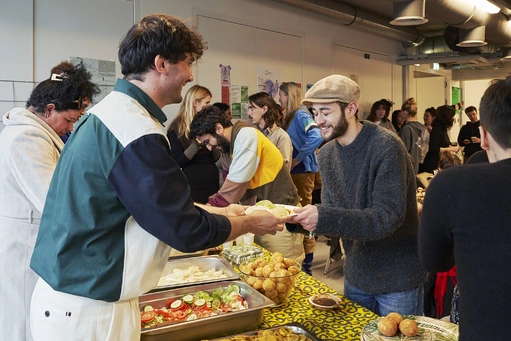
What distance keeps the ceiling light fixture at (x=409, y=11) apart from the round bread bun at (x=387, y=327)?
13.3 ft

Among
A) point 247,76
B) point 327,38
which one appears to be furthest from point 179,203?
point 327,38

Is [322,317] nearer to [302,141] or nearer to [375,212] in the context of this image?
[375,212]

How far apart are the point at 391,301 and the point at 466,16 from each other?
4.81 meters

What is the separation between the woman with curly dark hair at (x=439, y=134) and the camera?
21.6 feet

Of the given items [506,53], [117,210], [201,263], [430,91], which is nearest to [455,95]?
[430,91]

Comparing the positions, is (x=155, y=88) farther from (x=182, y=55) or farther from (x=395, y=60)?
(x=395, y=60)

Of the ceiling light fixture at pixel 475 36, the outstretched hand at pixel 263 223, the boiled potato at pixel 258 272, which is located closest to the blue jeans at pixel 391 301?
the boiled potato at pixel 258 272

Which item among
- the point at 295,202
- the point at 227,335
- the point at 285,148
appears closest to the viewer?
the point at 227,335

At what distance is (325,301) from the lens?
176 cm

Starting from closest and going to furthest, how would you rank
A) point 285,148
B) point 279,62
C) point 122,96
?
point 122,96 < point 285,148 < point 279,62

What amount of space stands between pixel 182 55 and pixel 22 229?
120 cm

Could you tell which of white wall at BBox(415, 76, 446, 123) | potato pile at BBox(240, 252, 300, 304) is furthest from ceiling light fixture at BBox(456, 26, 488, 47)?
potato pile at BBox(240, 252, 300, 304)

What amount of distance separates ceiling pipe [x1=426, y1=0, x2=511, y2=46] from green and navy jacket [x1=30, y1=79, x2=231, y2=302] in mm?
4635

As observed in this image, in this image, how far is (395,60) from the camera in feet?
27.0
